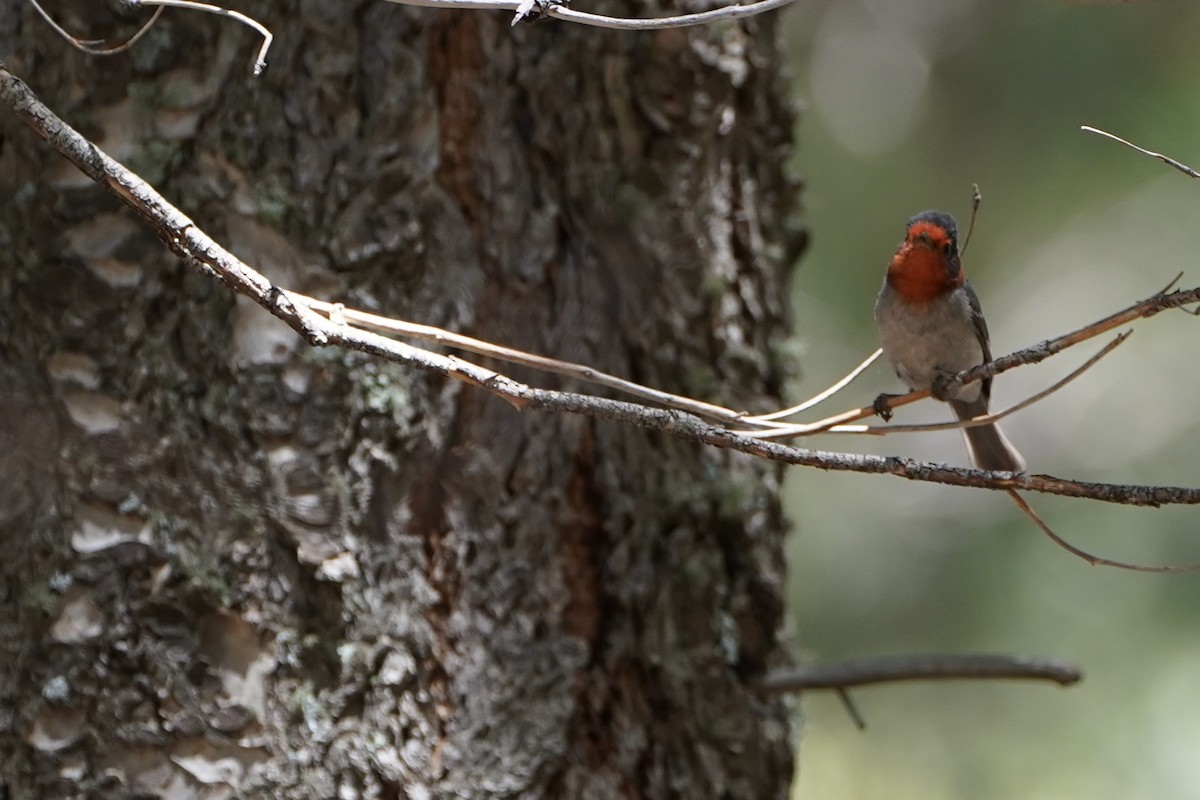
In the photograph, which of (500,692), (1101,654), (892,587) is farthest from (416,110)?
(892,587)

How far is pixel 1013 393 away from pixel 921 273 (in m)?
4.01

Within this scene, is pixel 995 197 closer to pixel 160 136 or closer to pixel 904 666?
pixel 904 666

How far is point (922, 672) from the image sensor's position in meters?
2.78

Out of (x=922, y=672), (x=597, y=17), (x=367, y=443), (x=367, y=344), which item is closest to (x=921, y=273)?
(x=922, y=672)

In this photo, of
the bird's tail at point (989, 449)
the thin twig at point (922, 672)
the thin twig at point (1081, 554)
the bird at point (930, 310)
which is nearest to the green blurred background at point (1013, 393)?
the bird's tail at point (989, 449)

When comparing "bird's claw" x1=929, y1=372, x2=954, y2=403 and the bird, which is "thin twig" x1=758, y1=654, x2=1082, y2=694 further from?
"bird's claw" x1=929, y1=372, x2=954, y2=403

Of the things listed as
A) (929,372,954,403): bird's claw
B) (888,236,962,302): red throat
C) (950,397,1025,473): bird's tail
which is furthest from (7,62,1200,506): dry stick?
(950,397,1025,473): bird's tail

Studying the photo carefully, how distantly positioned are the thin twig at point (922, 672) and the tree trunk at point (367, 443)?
0.45ft

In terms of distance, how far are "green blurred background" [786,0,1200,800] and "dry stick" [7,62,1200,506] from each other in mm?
3471

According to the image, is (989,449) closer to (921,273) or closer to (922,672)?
(921,273)

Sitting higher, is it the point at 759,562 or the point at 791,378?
the point at 791,378

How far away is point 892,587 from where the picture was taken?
595cm

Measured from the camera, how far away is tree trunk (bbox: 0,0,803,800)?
219 cm

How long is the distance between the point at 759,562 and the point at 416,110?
1.35 m
